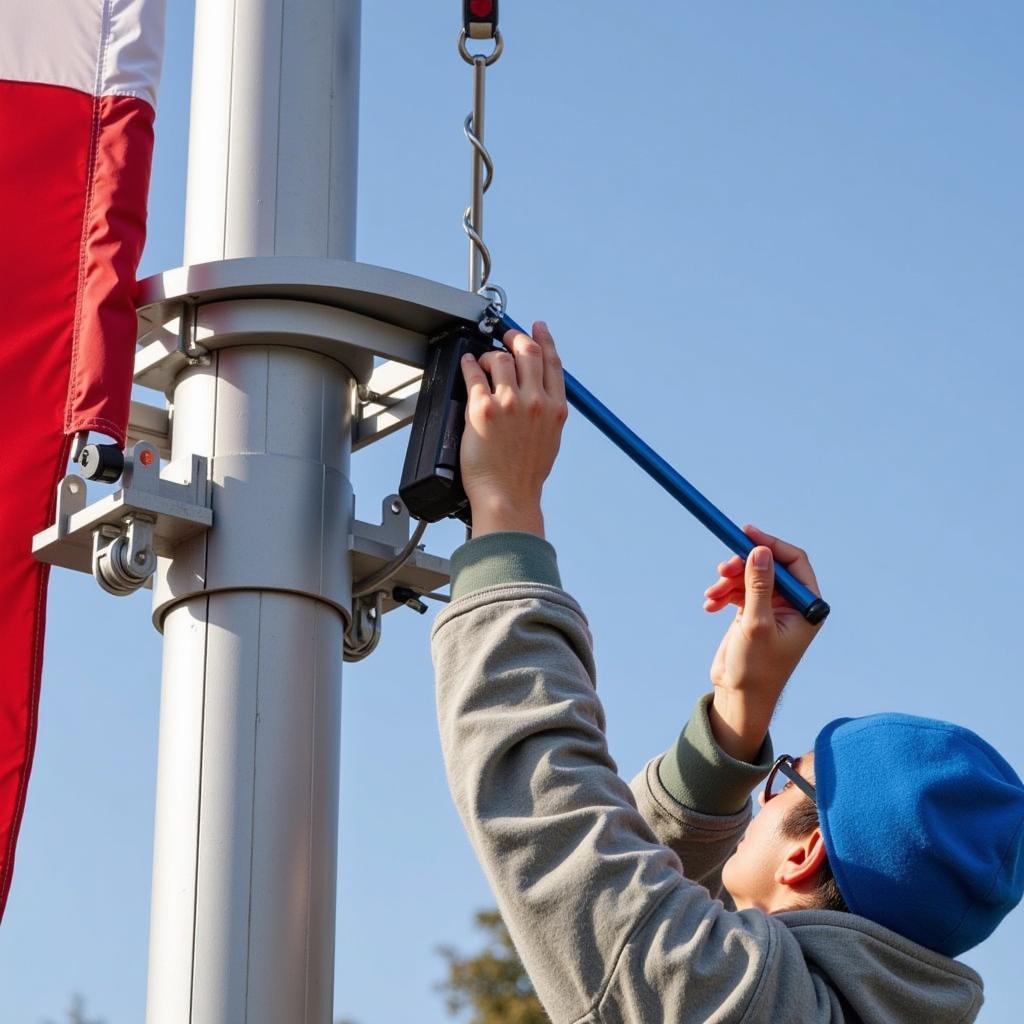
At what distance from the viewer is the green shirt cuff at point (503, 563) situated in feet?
8.96

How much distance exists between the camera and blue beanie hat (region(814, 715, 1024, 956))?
2828 millimetres

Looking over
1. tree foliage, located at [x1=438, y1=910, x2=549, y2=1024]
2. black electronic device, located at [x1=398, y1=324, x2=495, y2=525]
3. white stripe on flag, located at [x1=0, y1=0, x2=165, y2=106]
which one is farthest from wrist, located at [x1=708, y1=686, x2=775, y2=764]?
tree foliage, located at [x1=438, y1=910, x2=549, y2=1024]

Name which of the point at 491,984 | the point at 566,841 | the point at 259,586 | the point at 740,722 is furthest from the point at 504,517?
the point at 491,984

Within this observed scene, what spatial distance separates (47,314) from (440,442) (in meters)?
0.78

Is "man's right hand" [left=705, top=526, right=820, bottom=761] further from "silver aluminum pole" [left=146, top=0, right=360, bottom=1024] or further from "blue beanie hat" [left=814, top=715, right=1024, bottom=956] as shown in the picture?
"silver aluminum pole" [left=146, top=0, right=360, bottom=1024]

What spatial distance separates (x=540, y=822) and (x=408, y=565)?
2.15 feet

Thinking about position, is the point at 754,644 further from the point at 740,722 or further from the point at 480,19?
the point at 480,19

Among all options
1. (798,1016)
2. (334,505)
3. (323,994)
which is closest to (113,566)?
(334,505)

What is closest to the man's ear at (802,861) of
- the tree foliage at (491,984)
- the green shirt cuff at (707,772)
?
the green shirt cuff at (707,772)

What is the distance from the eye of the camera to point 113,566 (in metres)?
2.83

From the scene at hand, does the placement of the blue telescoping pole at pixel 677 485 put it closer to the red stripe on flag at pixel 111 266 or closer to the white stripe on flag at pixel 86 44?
the red stripe on flag at pixel 111 266

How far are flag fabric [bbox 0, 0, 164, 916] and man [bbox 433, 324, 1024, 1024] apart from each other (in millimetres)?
671

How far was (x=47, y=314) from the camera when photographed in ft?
10.4

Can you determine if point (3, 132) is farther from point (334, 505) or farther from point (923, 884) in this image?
point (923, 884)
